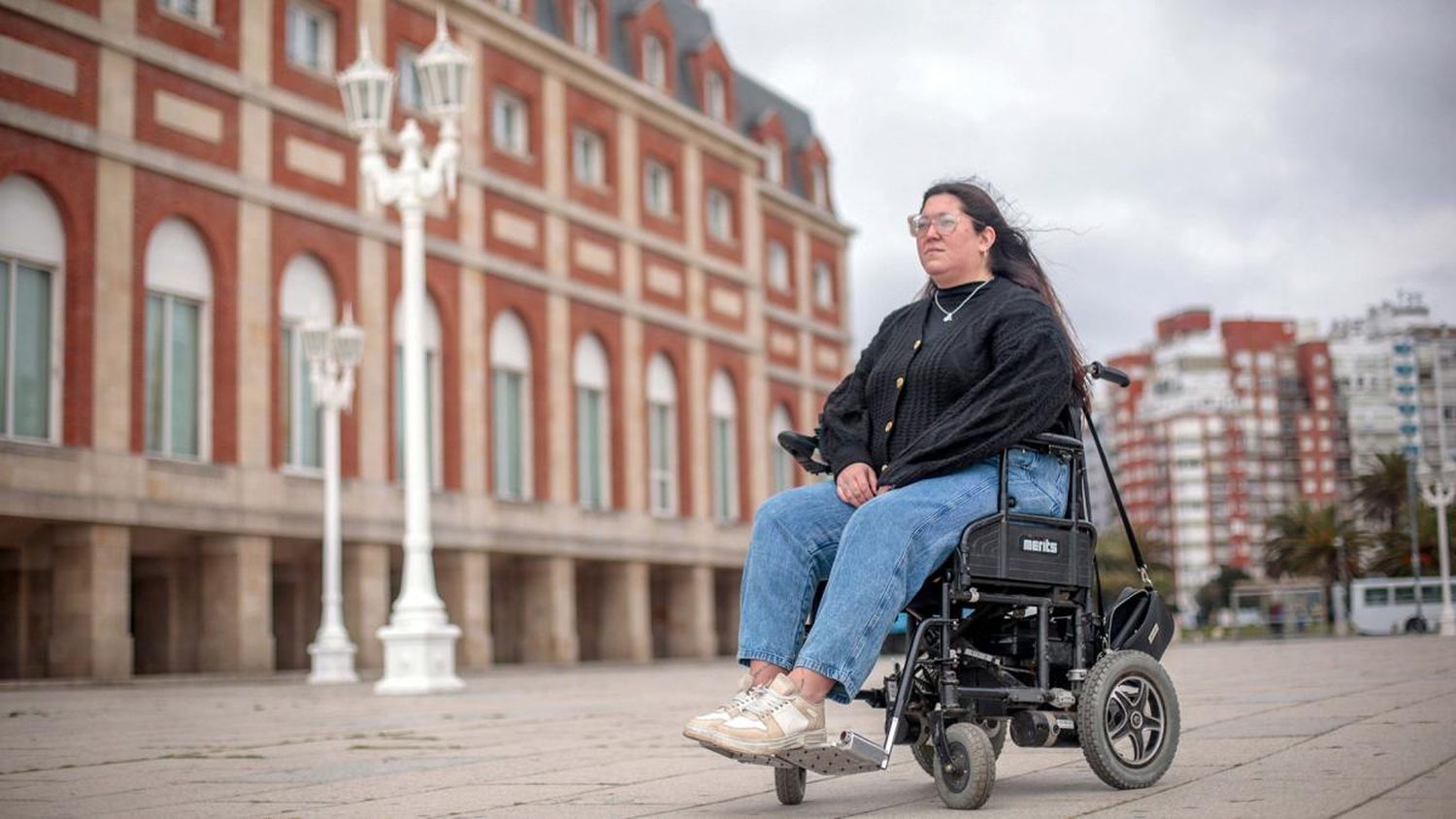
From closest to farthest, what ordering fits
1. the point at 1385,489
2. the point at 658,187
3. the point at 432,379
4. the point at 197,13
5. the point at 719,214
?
the point at 197,13 < the point at 432,379 < the point at 658,187 < the point at 719,214 < the point at 1385,489

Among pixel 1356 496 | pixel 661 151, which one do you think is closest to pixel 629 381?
pixel 661 151

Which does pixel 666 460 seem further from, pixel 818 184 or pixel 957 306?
pixel 957 306

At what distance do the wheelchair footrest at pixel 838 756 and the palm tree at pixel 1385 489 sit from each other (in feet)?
147

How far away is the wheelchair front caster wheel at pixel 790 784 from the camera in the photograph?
468cm

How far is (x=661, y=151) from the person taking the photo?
3784 centimetres

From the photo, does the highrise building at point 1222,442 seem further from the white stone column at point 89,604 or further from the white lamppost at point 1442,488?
the white stone column at point 89,604

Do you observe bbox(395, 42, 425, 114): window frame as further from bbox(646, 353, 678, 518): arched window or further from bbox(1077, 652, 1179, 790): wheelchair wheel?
bbox(1077, 652, 1179, 790): wheelchair wheel

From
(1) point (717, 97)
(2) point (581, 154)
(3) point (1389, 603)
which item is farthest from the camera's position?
(3) point (1389, 603)

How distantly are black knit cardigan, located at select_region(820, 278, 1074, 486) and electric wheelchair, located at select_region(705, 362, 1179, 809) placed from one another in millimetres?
129

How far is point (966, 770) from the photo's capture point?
4.37 m

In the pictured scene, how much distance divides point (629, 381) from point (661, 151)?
5.86 m

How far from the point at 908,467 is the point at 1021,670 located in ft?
2.27

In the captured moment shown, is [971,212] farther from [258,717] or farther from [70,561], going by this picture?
[70,561]

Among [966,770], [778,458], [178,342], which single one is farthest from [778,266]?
[966,770]
